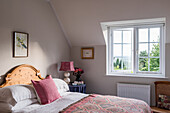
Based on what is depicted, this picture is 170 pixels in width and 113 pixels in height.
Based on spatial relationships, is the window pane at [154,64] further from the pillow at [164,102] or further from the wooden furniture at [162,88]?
the pillow at [164,102]

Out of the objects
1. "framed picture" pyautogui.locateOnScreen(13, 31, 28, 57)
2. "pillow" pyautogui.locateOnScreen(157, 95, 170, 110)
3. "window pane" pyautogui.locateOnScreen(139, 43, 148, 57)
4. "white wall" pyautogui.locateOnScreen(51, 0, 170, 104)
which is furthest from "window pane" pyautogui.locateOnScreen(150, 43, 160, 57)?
"framed picture" pyautogui.locateOnScreen(13, 31, 28, 57)

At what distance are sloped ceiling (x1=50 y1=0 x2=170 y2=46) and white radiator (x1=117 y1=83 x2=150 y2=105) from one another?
1.18m

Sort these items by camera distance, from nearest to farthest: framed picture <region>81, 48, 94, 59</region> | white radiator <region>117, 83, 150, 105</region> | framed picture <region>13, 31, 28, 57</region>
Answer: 1. framed picture <region>13, 31, 28, 57</region>
2. white radiator <region>117, 83, 150, 105</region>
3. framed picture <region>81, 48, 94, 59</region>

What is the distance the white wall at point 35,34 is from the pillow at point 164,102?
2.27 meters

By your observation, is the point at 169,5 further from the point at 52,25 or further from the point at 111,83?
the point at 52,25

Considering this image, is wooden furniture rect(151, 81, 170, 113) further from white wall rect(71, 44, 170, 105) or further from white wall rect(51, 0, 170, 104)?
white wall rect(71, 44, 170, 105)

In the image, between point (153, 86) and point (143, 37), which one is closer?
point (153, 86)

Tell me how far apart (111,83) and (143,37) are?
133cm

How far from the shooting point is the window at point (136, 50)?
12.8ft

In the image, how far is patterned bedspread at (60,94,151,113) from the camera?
223cm

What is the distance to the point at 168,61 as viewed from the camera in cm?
365

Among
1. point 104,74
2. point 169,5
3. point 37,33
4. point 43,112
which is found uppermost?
point 169,5

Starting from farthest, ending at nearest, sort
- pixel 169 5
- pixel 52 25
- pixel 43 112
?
pixel 52 25, pixel 169 5, pixel 43 112

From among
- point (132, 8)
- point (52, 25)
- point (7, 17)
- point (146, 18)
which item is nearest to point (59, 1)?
point (52, 25)
